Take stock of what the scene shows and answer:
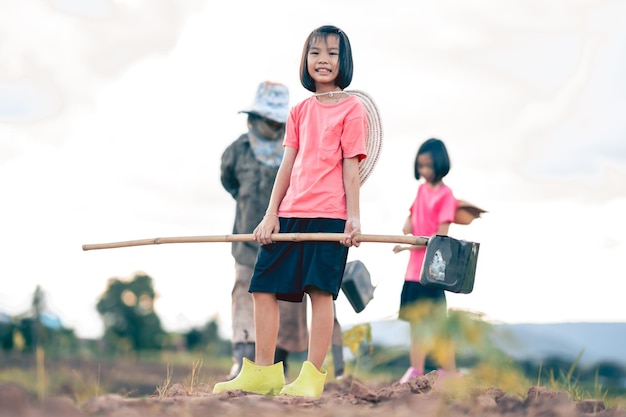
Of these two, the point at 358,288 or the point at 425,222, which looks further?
the point at 425,222

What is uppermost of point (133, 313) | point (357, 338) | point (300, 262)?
point (300, 262)

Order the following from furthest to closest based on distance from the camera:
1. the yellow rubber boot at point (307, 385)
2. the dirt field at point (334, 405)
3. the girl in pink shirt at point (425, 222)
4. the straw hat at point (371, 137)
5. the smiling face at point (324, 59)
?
the girl in pink shirt at point (425, 222)
the straw hat at point (371, 137)
the smiling face at point (324, 59)
the yellow rubber boot at point (307, 385)
the dirt field at point (334, 405)

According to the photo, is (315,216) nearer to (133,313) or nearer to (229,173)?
(229,173)

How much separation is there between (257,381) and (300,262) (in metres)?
0.64

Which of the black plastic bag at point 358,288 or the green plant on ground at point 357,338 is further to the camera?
the green plant on ground at point 357,338

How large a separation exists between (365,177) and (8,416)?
2.49 metres

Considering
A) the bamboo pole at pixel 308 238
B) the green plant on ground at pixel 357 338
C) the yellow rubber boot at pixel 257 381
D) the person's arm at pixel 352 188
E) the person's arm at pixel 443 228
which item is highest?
the person's arm at pixel 352 188

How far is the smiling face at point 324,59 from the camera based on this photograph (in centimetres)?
467

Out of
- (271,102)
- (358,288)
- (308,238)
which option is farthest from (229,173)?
(308,238)

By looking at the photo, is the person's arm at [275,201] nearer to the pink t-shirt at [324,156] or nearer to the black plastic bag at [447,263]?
the pink t-shirt at [324,156]

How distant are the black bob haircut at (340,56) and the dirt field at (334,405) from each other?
5.22 feet

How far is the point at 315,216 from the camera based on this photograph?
457 centimetres

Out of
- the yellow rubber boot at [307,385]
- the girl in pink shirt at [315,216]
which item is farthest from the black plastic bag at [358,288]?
the yellow rubber boot at [307,385]

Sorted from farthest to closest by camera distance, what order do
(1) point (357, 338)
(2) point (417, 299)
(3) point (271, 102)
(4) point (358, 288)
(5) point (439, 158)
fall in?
(3) point (271, 102) → (1) point (357, 338) → (5) point (439, 158) → (2) point (417, 299) → (4) point (358, 288)
